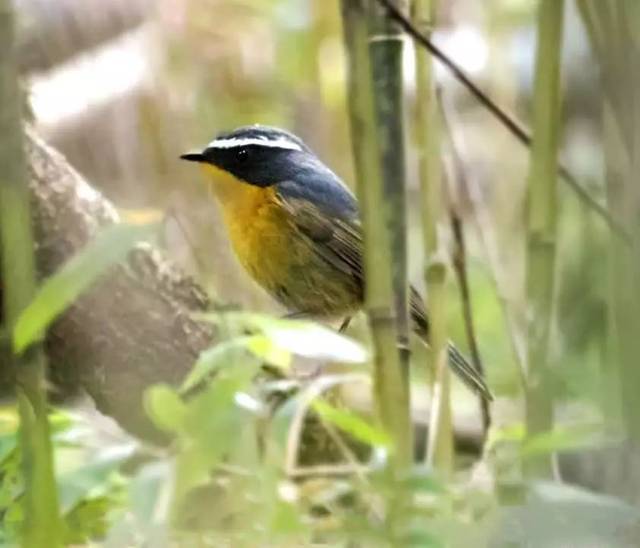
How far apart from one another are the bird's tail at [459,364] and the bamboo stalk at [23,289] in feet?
1.94

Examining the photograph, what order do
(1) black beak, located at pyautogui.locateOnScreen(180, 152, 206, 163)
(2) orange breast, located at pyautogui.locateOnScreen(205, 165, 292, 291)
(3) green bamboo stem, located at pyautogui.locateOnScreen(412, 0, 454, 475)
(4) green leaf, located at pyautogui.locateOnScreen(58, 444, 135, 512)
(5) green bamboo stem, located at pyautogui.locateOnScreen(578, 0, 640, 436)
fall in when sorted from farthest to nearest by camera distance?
(2) orange breast, located at pyautogui.locateOnScreen(205, 165, 292, 291), (1) black beak, located at pyautogui.locateOnScreen(180, 152, 206, 163), (3) green bamboo stem, located at pyautogui.locateOnScreen(412, 0, 454, 475), (4) green leaf, located at pyautogui.locateOnScreen(58, 444, 135, 512), (5) green bamboo stem, located at pyautogui.locateOnScreen(578, 0, 640, 436)

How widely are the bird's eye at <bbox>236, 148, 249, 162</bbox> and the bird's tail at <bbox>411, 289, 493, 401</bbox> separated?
40cm

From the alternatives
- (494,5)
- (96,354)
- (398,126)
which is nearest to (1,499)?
(398,126)

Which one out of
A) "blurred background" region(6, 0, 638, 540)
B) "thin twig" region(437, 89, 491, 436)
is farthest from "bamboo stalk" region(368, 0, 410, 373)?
"blurred background" region(6, 0, 638, 540)

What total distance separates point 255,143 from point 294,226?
0.53 ft

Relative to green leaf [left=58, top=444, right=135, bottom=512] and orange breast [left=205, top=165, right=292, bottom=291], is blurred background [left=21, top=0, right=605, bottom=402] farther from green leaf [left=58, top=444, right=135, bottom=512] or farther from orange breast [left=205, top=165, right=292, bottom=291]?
green leaf [left=58, top=444, right=135, bottom=512]

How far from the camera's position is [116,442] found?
0.80m

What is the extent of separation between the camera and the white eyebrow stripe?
5.05 ft

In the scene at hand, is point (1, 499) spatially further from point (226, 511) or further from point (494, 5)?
point (494, 5)

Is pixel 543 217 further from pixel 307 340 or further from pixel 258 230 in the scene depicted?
pixel 258 230

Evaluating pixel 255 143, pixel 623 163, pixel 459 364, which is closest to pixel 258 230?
pixel 255 143

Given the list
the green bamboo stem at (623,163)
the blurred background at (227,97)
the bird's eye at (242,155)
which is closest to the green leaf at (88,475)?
the green bamboo stem at (623,163)

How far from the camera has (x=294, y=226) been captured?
171 cm

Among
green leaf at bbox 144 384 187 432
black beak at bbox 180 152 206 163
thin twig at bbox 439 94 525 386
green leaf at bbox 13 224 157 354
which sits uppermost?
green leaf at bbox 13 224 157 354
